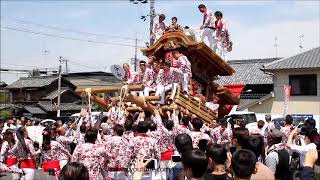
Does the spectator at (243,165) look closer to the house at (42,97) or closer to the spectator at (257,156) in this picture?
the spectator at (257,156)

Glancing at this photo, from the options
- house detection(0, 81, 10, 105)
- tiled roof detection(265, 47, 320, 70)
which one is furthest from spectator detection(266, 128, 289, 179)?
house detection(0, 81, 10, 105)

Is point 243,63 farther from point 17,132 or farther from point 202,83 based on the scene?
point 17,132

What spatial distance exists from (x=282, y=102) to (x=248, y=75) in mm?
6524

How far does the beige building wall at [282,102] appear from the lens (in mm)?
30688

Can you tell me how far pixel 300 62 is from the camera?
3162 cm

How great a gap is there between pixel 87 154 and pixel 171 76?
591cm

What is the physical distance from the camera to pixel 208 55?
46.5 ft

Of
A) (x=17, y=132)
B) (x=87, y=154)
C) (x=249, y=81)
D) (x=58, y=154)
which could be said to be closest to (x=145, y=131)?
(x=87, y=154)

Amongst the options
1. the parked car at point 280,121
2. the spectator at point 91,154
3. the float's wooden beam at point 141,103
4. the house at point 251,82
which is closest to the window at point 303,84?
the house at point 251,82

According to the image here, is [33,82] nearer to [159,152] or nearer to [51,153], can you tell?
[51,153]

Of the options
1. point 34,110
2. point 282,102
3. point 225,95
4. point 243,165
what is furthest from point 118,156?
point 34,110

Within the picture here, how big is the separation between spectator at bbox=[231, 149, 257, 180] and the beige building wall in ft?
90.8

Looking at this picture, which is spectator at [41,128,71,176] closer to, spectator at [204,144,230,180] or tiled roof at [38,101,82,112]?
spectator at [204,144,230,180]

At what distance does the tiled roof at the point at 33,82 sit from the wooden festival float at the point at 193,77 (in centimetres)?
3474
